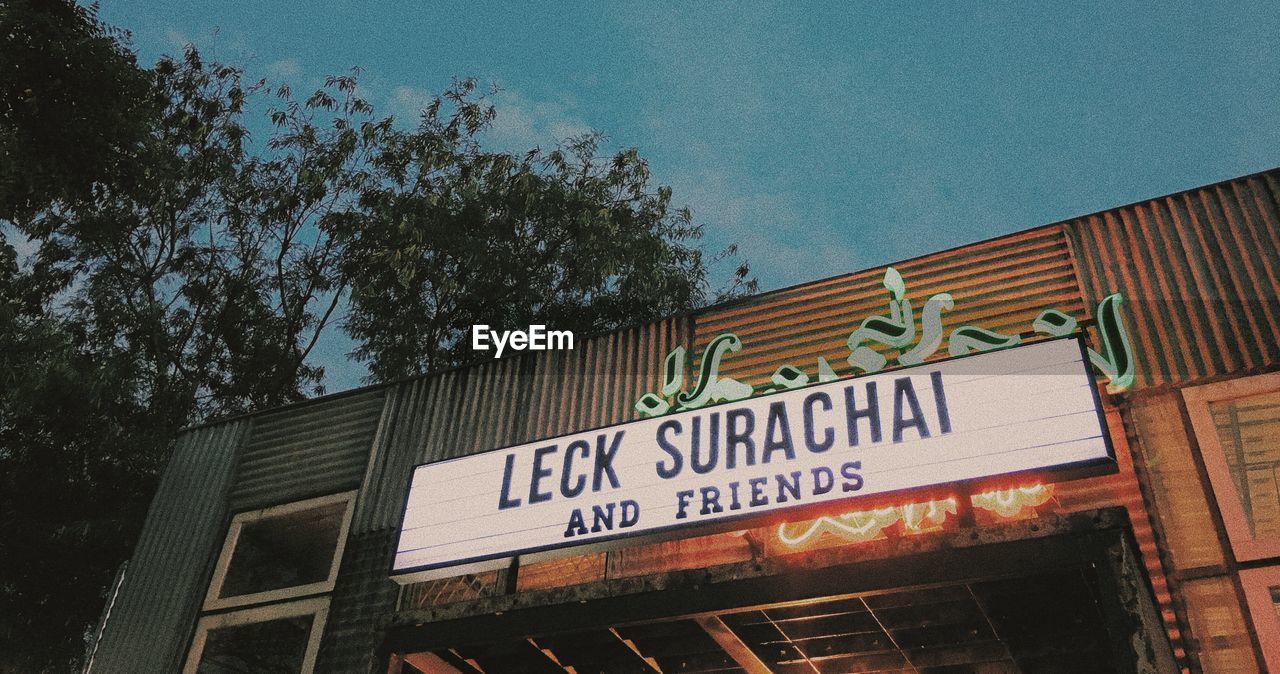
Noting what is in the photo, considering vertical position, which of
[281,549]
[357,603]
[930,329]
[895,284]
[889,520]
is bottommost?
[357,603]

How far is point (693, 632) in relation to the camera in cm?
759

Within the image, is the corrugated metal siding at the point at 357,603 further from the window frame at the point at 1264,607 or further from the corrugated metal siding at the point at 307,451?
the window frame at the point at 1264,607

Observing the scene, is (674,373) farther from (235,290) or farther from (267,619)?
(235,290)

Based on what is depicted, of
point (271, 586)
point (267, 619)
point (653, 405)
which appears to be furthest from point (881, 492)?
point (271, 586)

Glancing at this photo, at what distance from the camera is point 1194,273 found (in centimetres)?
791

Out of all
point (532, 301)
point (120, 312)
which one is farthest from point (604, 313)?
point (120, 312)

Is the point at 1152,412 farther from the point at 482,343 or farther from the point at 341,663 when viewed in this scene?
the point at 482,343

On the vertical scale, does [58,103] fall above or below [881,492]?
above

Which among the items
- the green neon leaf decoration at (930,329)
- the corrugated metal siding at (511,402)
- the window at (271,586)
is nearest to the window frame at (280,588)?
the window at (271,586)

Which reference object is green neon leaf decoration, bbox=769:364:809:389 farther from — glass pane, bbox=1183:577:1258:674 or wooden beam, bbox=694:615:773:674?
glass pane, bbox=1183:577:1258:674

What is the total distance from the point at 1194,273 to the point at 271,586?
10.3 meters

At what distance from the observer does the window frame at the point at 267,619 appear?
371 inches

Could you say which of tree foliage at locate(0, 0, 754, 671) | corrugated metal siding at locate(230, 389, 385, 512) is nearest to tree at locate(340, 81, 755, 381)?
tree foliage at locate(0, 0, 754, 671)

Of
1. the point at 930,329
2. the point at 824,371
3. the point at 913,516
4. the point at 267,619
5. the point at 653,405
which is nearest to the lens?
the point at 913,516
